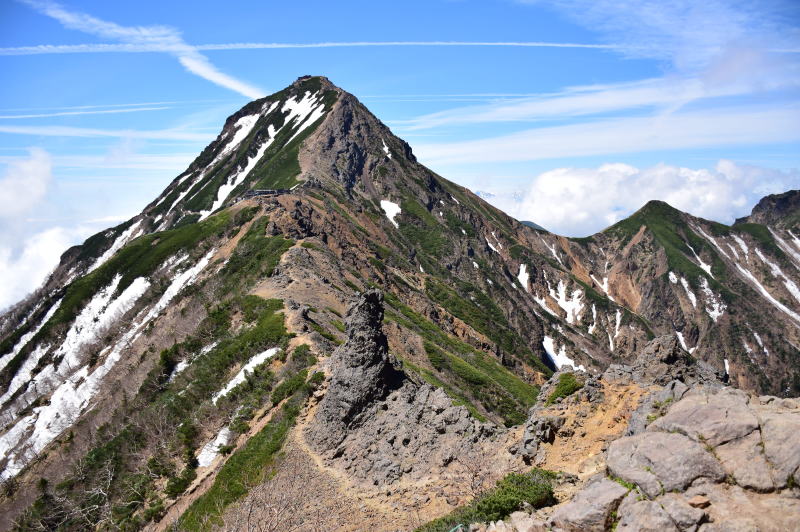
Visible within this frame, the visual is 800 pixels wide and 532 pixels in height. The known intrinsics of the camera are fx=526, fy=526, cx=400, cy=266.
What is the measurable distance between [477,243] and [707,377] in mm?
→ 154800

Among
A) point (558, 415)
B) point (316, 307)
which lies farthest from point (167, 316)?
point (558, 415)

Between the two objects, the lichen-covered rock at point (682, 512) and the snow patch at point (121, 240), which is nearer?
the lichen-covered rock at point (682, 512)

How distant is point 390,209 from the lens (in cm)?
15938

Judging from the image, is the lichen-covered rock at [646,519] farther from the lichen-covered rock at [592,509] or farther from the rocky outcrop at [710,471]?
the lichen-covered rock at [592,509]

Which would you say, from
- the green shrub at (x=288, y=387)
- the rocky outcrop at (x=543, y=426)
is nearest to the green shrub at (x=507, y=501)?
the rocky outcrop at (x=543, y=426)

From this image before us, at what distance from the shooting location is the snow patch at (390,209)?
516 feet

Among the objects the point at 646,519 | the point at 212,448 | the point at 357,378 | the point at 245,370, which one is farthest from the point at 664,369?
Answer: the point at 245,370

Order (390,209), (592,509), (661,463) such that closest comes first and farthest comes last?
(592,509), (661,463), (390,209)

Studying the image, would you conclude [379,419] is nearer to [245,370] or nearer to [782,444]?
[245,370]

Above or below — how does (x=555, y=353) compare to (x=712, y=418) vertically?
above

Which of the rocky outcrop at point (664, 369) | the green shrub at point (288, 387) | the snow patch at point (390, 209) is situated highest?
the snow patch at point (390, 209)

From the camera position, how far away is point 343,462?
1062 inches

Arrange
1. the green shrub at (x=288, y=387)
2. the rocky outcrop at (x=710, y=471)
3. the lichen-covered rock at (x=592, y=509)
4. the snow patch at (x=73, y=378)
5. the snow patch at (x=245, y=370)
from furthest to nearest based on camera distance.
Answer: the snow patch at (x=73, y=378)
the snow patch at (x=245, y=370)
the green shrub at (x=288, y=387)
the lichen-covered rock at (x=592, y=509)
the rocky outcrop at (x=710, y=471)

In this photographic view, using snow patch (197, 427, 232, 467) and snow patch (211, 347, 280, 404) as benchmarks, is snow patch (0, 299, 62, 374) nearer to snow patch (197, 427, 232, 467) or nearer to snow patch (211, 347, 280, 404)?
snow patch (211, 347, 280, 404)
